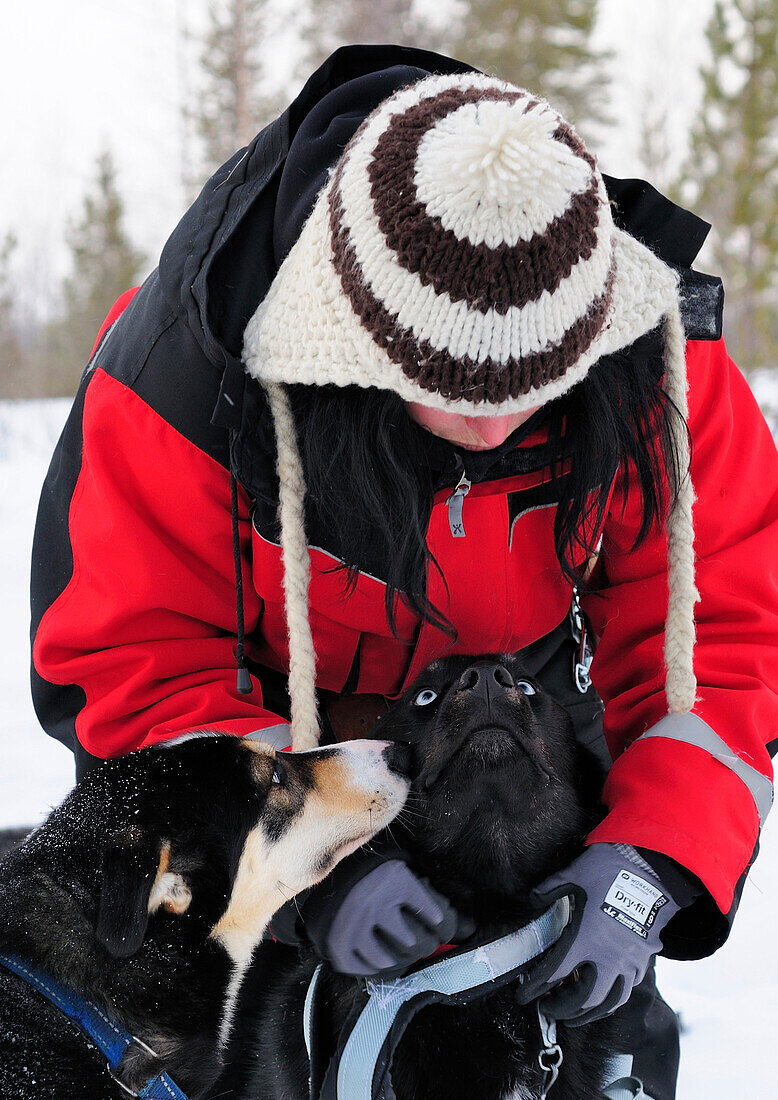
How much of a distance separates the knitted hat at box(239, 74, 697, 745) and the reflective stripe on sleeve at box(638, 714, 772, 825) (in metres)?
0.73

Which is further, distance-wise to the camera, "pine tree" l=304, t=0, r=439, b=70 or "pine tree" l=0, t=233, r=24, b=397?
"pine tree" l=0, t=233, r=24, b=397

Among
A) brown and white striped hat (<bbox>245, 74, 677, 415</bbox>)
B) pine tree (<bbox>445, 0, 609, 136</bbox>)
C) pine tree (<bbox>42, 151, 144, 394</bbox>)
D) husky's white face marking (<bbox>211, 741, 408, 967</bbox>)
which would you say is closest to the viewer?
brown and white striped hat (<bbox>245, 74, 677, 415</bbox>)

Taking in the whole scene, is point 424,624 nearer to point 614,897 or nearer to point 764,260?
point 614,897

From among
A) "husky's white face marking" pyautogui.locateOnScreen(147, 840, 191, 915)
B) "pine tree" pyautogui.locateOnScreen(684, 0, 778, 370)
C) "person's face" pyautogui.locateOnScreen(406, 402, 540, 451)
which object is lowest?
"husky's white face marking" pyautogui.locateOnScreen(147, 840, 191, 915)

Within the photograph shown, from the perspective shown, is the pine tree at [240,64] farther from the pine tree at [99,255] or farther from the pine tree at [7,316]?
the pine tree at [99,255]

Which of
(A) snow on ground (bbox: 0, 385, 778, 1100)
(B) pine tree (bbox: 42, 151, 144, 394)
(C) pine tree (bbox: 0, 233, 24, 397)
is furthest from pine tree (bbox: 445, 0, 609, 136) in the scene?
(A) snow on ground (bbox: 0, 385, 778, 1100)

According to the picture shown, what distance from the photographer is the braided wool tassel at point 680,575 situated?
1.78 meters

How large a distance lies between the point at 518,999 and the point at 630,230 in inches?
58.3

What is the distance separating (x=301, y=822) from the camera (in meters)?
2.05

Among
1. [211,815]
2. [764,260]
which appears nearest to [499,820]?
[211,815]

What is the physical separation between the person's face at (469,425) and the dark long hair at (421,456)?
5 centimetres

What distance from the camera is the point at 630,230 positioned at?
1833mm

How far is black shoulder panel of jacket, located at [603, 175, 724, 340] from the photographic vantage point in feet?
5.97

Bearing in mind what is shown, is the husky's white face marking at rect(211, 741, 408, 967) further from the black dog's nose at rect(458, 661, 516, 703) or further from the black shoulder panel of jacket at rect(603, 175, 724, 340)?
the black shoulder panel of jacket at rect(603, 175, 724, 340)
